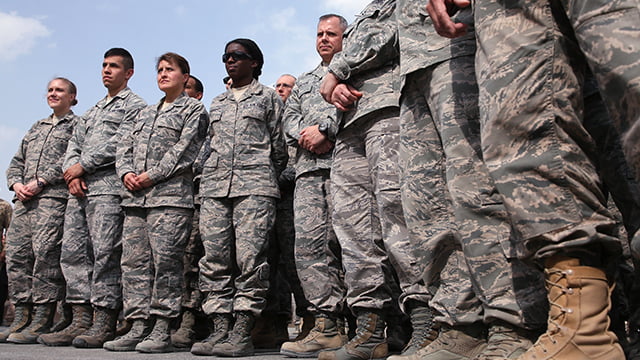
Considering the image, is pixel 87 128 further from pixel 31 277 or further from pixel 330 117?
pixel 330 117

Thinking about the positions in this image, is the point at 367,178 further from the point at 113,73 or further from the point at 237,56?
the point at 113,73

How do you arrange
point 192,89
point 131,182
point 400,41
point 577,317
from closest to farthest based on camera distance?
point 577,317, point 400,41, point 131,182, point 192,89

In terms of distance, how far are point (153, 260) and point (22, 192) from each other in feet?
6.06

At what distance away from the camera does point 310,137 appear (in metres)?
3.97

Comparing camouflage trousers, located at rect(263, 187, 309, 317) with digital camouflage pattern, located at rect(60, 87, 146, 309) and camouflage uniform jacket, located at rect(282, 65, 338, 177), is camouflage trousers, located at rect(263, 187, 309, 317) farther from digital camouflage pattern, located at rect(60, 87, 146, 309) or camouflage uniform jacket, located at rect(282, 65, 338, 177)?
digital camouflage pattern, located at rect(60, 87, 146, 309)

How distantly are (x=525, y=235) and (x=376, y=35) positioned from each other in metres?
1.84

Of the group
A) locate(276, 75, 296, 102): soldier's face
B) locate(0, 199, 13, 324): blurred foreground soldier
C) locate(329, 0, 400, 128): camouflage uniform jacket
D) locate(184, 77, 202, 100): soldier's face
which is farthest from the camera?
locate(0, 199, 13, 324): blurred foreground soldier

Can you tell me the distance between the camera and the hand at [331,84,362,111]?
10.5 feet

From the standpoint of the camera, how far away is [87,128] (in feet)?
17.7

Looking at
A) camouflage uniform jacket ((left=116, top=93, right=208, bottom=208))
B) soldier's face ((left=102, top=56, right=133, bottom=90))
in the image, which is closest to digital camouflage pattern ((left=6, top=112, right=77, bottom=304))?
soldier's face ((left=102, top=56, right=133, bottom=90))

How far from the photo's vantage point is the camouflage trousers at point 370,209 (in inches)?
A: 115

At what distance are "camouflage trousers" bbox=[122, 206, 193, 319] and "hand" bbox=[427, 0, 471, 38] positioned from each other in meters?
2.80

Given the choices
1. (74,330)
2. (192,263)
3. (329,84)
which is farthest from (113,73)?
(329,84)

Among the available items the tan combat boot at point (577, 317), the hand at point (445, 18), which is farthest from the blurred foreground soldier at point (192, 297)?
the tan combat boot at point (577, 317)
